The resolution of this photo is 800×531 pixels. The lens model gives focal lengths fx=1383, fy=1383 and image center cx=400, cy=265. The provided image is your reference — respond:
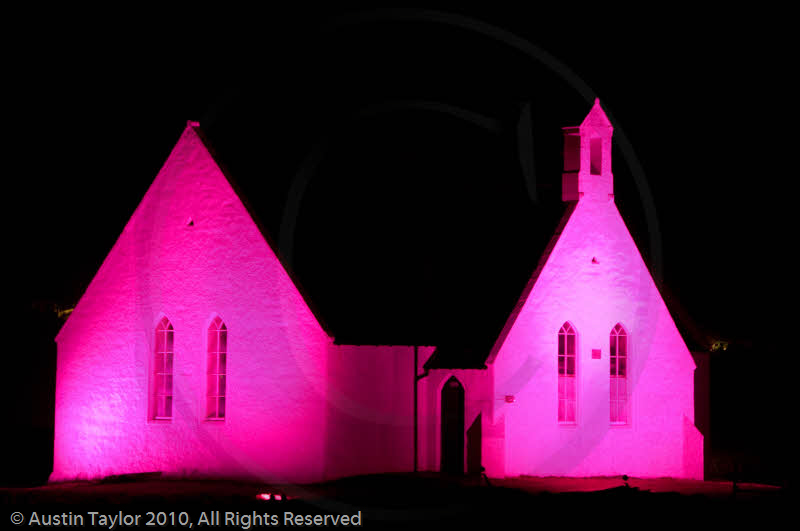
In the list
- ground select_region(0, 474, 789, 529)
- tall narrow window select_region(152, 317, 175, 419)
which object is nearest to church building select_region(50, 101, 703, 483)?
tall narrow window select_region(152, 317, 175, 419)

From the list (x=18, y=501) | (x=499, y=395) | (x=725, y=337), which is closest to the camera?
(x=18, y=501)

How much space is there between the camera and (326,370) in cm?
3744

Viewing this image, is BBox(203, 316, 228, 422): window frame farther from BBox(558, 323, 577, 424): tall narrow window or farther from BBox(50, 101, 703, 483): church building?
BBox(558, 323, 577, 424): tall narrow window

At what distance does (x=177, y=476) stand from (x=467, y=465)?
8.06 meters

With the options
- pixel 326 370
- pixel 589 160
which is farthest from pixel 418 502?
pixel 589 160

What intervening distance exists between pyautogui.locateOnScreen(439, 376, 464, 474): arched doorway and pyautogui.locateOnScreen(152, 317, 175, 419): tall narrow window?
25.7ft

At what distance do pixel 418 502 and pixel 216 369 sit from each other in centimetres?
902

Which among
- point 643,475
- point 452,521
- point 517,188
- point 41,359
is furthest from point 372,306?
point 41,359

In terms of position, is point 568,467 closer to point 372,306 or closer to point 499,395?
point 499,395

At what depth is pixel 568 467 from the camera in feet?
128

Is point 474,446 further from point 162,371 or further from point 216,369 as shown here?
point 162,371

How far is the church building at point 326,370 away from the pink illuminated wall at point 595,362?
0.05 meters

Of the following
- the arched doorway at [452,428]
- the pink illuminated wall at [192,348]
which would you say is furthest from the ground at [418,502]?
the arched doorway at [452,428]

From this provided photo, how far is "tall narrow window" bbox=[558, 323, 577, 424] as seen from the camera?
3934 centimetres
